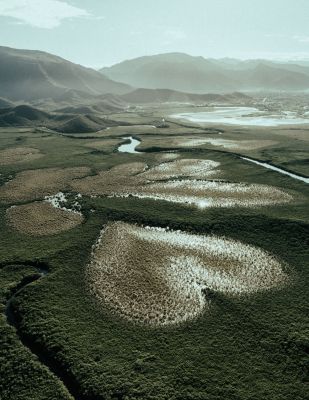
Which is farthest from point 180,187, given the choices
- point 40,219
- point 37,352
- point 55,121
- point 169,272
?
point 55,121

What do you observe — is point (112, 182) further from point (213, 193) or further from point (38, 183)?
point (213, 193)

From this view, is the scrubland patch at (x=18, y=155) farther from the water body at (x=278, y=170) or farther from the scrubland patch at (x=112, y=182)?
the water body at (x=278, y=170)

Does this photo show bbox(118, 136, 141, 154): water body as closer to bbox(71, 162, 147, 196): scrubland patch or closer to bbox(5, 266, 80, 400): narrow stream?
bbox(71, 162, 147, 196): scrubland patch

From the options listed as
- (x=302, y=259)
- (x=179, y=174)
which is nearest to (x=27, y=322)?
(x=302, y=259)

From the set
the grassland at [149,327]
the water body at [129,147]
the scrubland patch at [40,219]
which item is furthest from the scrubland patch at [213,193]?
the water body at [129,147]

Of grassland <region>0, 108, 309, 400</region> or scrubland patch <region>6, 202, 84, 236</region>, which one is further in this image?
scrubland patch <region>6, 202, 84, 236</region>

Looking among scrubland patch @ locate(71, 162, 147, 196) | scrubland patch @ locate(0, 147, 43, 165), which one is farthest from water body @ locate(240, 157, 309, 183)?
scrubland patch @ locate(0, 147, 43, 165)
